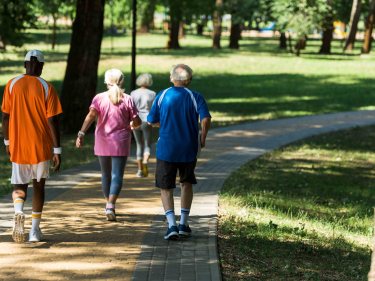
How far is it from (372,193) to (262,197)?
9.08 feet

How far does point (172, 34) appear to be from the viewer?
212 feet

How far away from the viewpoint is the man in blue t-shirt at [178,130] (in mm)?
8609

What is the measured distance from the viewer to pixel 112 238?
8.75 m

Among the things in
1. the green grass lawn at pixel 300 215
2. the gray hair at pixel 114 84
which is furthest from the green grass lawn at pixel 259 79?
the gray hair at pixel 114 84

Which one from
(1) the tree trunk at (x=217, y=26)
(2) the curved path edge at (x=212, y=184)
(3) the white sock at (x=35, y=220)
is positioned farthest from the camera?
(1) the tree trunk at (x=217, y=26)

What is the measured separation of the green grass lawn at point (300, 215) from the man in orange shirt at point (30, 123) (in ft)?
6.18

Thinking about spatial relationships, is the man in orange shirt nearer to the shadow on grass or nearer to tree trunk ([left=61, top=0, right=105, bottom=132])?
the shadow on grass

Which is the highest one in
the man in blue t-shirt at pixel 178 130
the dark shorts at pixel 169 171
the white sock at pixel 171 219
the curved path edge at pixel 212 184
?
the man in blue t-shirt at pixel 178 130

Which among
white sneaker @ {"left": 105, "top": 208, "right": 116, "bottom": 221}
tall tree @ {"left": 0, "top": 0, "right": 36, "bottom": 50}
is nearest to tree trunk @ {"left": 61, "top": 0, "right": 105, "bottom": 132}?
tall tree @ {"left": 0, "top": 0, "right": 36, "bottom": 50}

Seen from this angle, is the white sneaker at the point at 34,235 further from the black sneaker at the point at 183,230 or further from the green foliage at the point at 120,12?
the green foliage at the point at 120,12

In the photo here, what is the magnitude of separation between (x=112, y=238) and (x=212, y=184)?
406cm

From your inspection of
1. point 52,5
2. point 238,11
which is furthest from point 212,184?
point 238,11

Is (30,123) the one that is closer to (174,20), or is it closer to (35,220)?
(35,220)

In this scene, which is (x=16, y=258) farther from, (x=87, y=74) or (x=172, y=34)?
(x=172, y=34)
